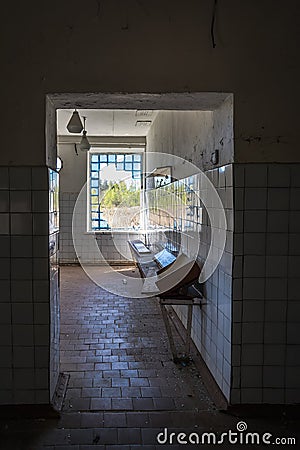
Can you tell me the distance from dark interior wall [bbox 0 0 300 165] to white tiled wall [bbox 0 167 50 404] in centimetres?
18

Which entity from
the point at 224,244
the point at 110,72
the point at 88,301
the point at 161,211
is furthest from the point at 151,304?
the point at 110,72

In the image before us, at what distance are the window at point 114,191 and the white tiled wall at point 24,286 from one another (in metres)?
6.96

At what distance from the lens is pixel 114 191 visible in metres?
9.67

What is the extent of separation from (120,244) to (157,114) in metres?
3.26

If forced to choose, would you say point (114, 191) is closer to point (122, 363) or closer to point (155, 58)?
point (122, 363)

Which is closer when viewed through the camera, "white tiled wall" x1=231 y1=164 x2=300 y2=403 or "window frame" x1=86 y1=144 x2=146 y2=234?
"white tiled wall" x1=231 y1=164 x2=300 y2=403

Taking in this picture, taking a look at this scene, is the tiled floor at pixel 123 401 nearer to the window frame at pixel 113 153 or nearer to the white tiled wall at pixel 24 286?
the white tiled wall at pixel 24 286

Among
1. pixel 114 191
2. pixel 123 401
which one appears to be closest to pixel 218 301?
pixel 123 401

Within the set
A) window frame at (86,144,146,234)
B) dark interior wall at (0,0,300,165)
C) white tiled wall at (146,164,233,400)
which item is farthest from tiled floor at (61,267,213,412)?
window frame at (86,144,146,234)

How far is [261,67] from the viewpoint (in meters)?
2.63

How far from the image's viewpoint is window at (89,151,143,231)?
9.65 m

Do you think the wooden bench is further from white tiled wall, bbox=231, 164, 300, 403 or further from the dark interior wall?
the dark interior wall

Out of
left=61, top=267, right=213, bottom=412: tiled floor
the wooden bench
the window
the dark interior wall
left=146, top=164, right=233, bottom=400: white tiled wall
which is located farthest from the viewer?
the window

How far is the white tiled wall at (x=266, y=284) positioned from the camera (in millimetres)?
2639
